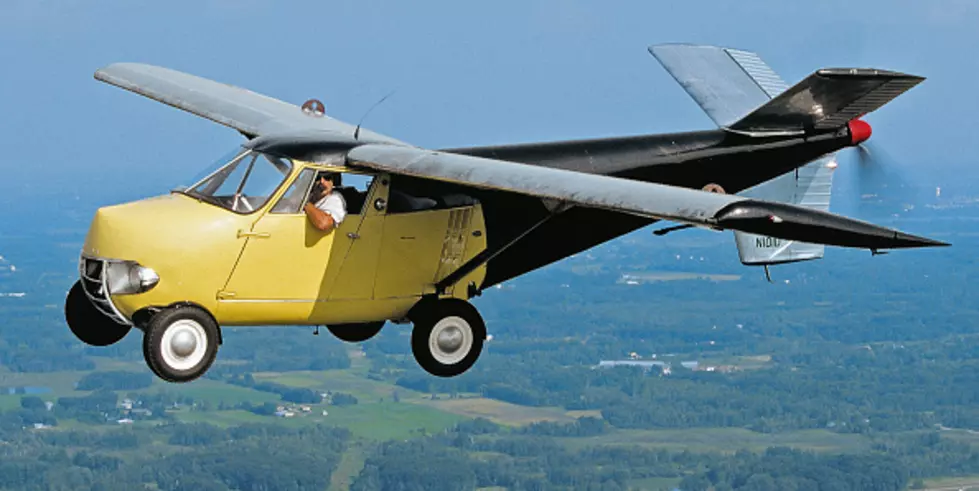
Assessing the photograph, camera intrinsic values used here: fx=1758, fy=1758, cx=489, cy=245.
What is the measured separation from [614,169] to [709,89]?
4614 millimetres

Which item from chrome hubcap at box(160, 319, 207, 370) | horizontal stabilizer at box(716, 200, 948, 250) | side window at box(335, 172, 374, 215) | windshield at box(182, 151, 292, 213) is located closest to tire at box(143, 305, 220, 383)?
chrome hubcap at box(160, 319, 207, 370)

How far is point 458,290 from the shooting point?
2502cm

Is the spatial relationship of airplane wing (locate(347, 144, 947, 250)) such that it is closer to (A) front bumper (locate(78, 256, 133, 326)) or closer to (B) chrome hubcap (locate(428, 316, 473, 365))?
(B) chrome hubcap (locate(428, 316, 473, 365))

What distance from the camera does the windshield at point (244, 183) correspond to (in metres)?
23.1

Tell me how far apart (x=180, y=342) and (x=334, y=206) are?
2.71 m

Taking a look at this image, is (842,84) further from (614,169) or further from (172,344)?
(172,344)

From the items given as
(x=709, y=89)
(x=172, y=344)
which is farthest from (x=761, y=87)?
(x=172, y=344)

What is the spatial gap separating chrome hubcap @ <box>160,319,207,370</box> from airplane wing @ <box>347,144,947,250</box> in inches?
120

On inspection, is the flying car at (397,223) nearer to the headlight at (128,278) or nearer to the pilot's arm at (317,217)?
the headlight at (128,278)

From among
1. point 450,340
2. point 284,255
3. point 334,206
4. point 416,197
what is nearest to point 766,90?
point 450,340

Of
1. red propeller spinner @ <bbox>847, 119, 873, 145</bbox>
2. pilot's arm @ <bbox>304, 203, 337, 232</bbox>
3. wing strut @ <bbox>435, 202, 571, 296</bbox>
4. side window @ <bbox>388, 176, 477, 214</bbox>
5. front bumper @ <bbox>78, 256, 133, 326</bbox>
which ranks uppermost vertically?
red propeller spinner @ <bbox>847, 119, 873, 145</bbox>

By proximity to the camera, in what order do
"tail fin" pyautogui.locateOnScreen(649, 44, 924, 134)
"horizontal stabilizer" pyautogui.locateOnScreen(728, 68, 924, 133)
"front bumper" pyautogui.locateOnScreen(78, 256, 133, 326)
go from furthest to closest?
"tail fin" pyautogui.locateOnScreen(649, 44, 924, 134) → "horizontal stabilizer" pyautogui.locateOnScreen(728, 68, 924, 133) → "front bumper" pyautogui.locateOnScreen(78, 256, 133, 326)

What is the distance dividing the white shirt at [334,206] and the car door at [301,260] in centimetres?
13

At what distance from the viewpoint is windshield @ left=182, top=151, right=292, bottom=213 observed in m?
23.1
